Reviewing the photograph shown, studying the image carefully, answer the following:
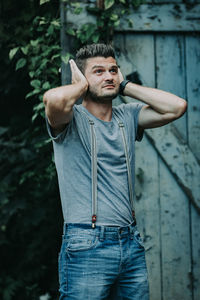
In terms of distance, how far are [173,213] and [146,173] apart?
390 mm

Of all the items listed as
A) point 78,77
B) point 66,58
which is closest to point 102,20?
point 66,58

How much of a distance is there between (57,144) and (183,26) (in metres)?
1.69

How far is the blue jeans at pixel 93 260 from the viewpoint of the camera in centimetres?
206

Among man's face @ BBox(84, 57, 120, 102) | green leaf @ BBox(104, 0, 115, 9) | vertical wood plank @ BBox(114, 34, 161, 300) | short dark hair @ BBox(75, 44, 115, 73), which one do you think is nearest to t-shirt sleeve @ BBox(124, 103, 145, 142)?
man's face @ BBox(84, 57, 120, 102)

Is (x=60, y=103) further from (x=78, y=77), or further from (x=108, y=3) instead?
(x=108, y=3)

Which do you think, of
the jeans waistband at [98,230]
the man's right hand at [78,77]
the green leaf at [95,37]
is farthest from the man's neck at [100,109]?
the green leaf at [95,37]

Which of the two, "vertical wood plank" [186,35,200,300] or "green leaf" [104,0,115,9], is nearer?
"green leaf" [104,0,115,9]

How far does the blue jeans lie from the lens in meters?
2.06

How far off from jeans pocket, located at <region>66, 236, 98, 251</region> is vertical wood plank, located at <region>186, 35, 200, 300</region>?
141 centimetres

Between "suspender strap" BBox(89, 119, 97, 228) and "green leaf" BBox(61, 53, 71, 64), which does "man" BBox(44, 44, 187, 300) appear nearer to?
"suspender strap" BBox(89, 119, 97, 228)

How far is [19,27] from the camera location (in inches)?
139

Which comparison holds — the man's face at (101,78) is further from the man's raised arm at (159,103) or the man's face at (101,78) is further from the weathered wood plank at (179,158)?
the weathered wood plank at (179,158)

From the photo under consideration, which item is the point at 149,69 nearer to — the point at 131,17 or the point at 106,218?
the point at 131,17

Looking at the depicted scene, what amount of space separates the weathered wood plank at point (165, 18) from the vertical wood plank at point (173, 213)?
0.34 feet
